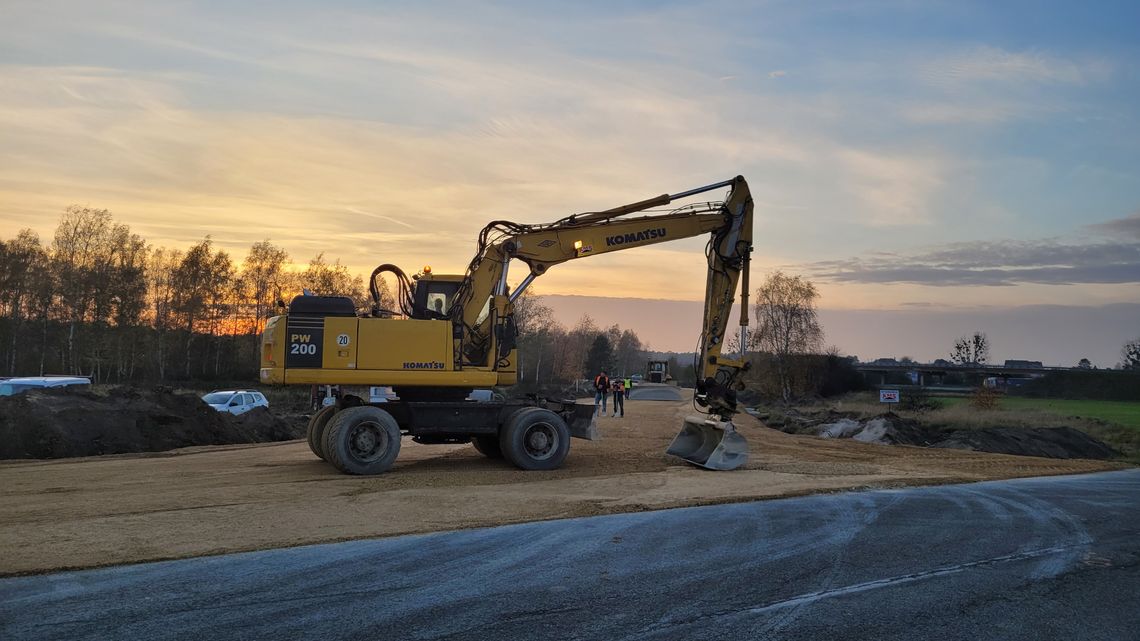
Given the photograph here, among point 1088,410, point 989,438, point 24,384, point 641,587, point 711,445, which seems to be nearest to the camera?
point 641,587

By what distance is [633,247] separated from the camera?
17.3m

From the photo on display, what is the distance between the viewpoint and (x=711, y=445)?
17875 millimetres

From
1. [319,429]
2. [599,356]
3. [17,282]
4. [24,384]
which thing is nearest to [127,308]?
[17,282]

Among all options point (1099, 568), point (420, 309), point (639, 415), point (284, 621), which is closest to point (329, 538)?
point (284, 621)

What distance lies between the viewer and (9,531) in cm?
974

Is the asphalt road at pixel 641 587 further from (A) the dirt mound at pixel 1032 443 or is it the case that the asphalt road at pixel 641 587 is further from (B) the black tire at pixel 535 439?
(A) the dirt mound at pixel 1032 443

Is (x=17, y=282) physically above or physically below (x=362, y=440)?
above

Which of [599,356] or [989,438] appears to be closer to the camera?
[989,438]

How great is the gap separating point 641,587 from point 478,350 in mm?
8933

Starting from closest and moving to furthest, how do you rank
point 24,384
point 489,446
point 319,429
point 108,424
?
1. point 319,429
2. point 489,446
3. point 108,424
4. point 24,384

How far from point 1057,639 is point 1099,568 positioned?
2.93 m

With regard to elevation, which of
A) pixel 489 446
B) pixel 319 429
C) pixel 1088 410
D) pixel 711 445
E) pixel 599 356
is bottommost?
pixel 1088 410

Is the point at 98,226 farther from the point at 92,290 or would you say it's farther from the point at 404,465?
the point at 404,465

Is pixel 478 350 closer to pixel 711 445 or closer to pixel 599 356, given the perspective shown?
pixel 711 445
